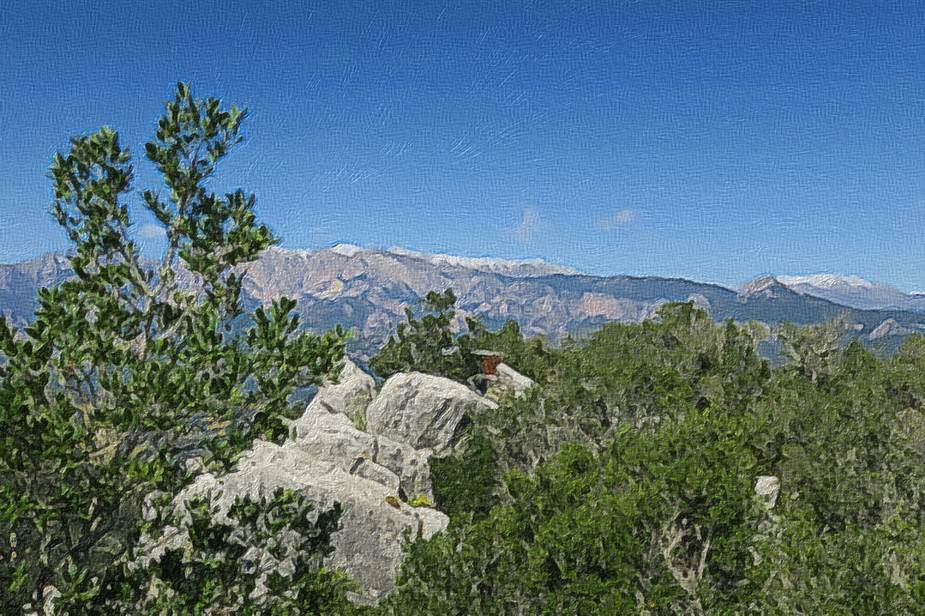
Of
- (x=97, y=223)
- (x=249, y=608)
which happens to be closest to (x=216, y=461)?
(x=249, y=608)

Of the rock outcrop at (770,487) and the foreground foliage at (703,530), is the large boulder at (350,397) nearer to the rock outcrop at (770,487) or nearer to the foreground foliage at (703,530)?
the foreground foliage at (703,530)

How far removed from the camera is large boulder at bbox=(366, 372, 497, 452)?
1978 inches

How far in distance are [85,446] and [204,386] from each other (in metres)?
1.80

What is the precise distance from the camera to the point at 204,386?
393 inches

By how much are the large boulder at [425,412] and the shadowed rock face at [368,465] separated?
71 mm

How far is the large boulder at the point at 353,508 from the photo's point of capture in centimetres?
3419

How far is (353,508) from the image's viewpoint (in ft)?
116

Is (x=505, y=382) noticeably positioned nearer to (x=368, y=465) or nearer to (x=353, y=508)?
(x=368, y=465)

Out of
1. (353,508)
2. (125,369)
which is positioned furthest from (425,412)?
(125,369)

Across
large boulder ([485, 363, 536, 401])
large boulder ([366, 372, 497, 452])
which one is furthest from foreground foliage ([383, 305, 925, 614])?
large boulder ([485, 363, 536, 401])

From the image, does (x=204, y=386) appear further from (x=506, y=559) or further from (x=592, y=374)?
(x=592, y=374)

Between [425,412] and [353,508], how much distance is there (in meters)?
15.8

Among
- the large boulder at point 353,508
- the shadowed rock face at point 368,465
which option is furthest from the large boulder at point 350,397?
the large boulder at point 353,508

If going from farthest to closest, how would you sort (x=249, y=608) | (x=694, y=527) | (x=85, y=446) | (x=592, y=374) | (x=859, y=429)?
(x=592, y=374), (x=859, y=429), (x=694, y=527), (x=249, y=608), (x=85, y=446)
